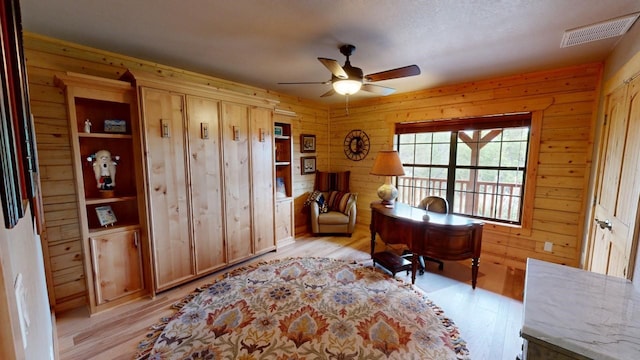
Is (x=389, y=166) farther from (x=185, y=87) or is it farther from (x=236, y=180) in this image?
(x=185, y=87)

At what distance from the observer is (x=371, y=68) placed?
9.89ft

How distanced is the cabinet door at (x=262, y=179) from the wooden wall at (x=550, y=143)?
2.55 meters

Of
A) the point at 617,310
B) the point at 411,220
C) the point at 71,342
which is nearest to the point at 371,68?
the point at 411,220

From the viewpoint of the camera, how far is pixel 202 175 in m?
2.91

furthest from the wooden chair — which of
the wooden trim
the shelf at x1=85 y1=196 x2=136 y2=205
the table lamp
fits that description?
the shelf at x1=85 y1=196 x2=136 y2=205

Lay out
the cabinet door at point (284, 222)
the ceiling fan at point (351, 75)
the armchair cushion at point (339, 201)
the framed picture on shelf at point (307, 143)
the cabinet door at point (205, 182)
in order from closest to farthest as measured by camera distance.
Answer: the ceiling fan at point (351, 75) → the cabinet door at point (205, 182) → the cabinet door at point (284, 222) → the armchair cushion at point (339, 201) → the framed picture on shelf at point (307, 143)

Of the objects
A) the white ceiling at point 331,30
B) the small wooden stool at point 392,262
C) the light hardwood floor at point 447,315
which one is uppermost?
the white ceiling at point 331,30

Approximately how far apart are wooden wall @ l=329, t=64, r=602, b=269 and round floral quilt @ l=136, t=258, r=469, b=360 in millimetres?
1738

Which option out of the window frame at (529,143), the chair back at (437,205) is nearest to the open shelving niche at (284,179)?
the chair back at (437,205)

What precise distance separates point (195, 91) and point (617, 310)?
3.48 m

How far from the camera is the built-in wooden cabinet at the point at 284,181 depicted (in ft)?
13.1

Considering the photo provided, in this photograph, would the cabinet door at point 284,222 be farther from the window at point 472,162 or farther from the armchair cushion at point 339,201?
the window at point 472,162

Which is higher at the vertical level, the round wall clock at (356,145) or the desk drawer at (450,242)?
the round wall clock at (356,145)

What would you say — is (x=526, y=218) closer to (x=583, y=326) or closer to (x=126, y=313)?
(x=583, y=326)
